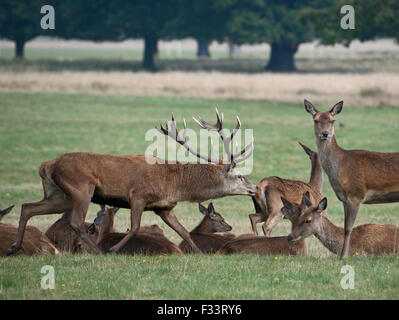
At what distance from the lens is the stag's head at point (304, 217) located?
9391mm

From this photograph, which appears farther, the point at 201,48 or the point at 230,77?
the point at 201,48

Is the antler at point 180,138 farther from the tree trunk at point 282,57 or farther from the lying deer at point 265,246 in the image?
the tree trunk at point 282,57

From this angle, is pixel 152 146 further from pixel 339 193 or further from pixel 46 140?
pixel 339 193

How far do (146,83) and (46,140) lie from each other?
54.7ft

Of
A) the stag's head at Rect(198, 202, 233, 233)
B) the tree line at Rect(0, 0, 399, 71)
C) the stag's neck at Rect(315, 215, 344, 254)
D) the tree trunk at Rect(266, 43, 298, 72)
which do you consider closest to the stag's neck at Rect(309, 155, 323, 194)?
the stag's head at Rect(198, 202, 233, 233)

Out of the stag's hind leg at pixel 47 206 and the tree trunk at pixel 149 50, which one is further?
the tree trunk at pixel 149 50

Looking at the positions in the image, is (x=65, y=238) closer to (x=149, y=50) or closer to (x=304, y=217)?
(x=304, y=217)

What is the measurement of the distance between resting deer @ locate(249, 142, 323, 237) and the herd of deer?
53cm

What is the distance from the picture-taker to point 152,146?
22.9m

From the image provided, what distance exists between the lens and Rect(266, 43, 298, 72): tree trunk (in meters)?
52.5

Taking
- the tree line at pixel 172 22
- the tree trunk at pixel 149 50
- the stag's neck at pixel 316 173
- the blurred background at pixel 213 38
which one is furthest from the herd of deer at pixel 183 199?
the tree trunk at pixel 149 50

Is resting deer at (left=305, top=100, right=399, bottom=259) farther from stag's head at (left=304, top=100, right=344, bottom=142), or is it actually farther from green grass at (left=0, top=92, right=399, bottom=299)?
green grass at (left=0, top=92, right=399, bottom=299)

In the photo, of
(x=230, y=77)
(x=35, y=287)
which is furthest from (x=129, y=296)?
(x=230, y=77)
